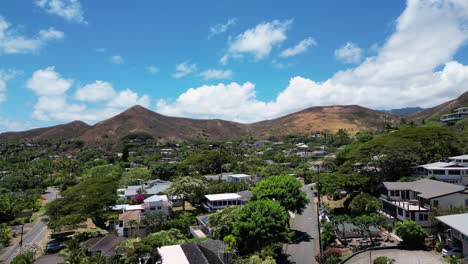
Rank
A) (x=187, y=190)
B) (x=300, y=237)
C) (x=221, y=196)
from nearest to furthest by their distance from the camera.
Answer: (x=300, y=237), (x=221, y=196), (x=187, y=190)

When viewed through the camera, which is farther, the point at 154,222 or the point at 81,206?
the point at 81,206

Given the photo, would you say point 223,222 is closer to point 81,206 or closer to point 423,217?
point 81,206

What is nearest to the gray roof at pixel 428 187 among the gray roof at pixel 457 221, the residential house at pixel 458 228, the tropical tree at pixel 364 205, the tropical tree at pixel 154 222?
the tropical tree at pixel 364 205

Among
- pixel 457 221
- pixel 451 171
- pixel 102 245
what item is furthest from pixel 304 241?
pixel 451 171

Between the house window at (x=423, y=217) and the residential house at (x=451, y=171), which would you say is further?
the residential house at (x=451, y=171)

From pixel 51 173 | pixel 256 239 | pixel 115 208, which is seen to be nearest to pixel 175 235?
pixel 256 239

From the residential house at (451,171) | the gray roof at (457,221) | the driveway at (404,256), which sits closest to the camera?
the gray roof at (457,221)

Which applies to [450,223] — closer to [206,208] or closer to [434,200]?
[434,200]

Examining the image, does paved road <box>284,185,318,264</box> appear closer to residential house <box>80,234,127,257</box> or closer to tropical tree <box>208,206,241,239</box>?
tropical tree <box>208,206,241,239</box>

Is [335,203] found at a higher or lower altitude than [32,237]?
higher

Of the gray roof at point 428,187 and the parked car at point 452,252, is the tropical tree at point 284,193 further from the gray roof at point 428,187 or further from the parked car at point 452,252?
the parked car at point 452,252
